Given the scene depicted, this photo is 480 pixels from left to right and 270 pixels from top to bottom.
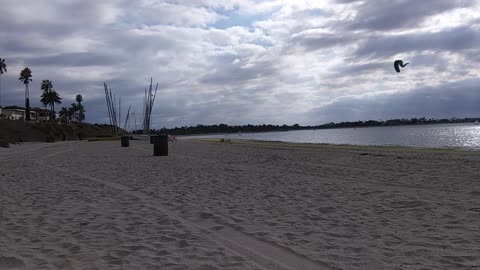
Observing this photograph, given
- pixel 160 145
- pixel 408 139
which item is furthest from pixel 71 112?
pixel 160 145

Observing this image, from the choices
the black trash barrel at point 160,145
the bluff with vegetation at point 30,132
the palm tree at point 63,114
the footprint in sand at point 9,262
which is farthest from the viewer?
the palm tree at point 63,114

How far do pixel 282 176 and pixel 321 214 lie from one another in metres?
5.45

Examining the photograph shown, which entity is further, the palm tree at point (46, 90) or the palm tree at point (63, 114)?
the palm tree at point (63, 114)

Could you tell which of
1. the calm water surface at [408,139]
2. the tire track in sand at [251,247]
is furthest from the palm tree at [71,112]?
the tire track in sand at [251,247]

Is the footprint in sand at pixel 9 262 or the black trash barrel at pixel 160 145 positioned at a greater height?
the black trash barrel at pixel 160 145

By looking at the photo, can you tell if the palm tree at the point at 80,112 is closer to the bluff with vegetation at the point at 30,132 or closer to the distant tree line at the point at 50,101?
the distant tree line at the point at 50,101

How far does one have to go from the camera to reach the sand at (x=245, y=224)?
433 cm

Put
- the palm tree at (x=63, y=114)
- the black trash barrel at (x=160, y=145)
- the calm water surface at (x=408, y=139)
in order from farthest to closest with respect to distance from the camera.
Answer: the palm tree at (x=63, y=114) → the calm water surface at (x=408, y=139) → the black trash barrel at (x=160, y=145)

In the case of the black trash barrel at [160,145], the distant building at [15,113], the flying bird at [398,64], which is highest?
the distant building at [15,113]

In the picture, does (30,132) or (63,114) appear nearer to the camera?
(30,132)

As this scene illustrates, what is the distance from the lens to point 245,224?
6.00 metres

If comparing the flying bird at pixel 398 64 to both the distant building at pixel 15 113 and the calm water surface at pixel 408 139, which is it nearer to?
the calm water surface at pixel 408 139

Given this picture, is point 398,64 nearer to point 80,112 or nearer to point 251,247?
point 251,247

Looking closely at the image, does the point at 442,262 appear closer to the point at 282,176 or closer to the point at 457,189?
the point at 457,189
